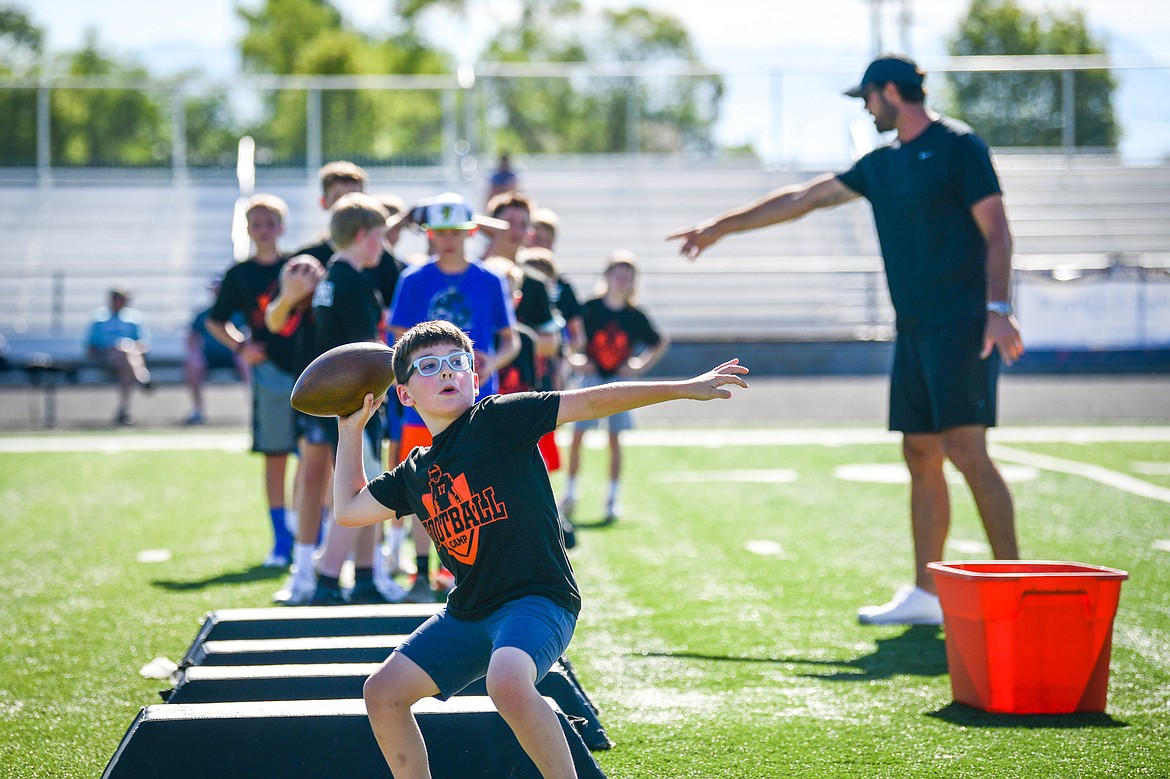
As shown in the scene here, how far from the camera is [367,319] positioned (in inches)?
220

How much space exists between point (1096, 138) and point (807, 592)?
2793 centimetres

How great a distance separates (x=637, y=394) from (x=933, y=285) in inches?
103

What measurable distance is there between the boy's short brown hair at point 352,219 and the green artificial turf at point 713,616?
1.75 metres

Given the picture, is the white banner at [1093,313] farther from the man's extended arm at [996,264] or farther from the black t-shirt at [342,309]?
the black t-shirt at [342,309]

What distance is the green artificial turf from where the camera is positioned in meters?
3.91

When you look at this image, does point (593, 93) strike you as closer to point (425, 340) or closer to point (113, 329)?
point (113, 329)

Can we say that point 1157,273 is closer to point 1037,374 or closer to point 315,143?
point 1037,374

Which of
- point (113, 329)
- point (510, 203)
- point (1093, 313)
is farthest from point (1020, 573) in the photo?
point (1093, 313)

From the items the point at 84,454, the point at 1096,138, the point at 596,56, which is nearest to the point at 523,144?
the point at 596,56

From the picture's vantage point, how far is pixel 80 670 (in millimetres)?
4883

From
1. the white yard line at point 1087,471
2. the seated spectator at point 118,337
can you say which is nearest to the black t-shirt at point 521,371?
the white yard line at point 1087,471

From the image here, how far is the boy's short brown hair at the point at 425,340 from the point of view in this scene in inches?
133

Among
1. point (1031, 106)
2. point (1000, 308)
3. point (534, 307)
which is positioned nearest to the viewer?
point (1000, 308)

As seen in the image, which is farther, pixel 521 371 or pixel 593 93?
pixel 593 93
